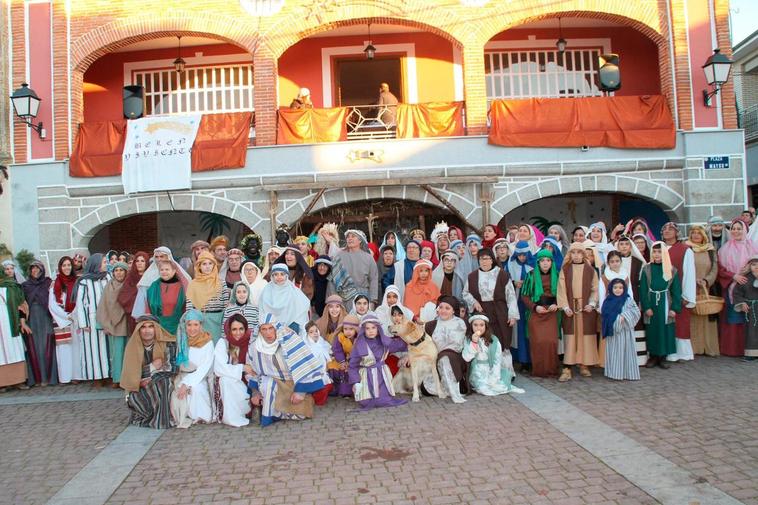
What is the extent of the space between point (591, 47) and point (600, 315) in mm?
8025

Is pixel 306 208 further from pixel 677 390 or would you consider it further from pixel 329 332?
pixel 677 390

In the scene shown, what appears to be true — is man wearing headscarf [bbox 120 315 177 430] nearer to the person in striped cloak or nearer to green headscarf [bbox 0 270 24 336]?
the person in striped cloak

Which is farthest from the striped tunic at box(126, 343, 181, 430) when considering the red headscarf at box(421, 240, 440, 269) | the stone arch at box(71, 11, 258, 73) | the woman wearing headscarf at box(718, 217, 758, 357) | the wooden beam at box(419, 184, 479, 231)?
the stone arch at box(71, 11, 258, 73)

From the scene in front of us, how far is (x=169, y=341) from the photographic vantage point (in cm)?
609

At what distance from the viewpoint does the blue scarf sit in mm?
6625

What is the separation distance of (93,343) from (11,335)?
3.16 ft

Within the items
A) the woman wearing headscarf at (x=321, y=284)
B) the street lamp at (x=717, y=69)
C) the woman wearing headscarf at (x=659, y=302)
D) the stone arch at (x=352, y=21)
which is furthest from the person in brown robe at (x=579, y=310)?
the stone arch at (x=352, y=21)

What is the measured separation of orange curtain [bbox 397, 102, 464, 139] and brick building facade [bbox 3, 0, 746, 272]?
0.72 feet

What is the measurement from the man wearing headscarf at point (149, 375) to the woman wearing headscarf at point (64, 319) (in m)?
2.08

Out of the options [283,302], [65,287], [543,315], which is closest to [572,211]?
[543,315]

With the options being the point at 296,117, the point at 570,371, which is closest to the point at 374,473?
the point at 570,371

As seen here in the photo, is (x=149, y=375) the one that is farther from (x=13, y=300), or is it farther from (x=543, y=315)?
(x=543, y=315)

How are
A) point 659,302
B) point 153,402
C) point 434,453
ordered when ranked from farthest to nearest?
point 659,302, point 153,402, point 434,453

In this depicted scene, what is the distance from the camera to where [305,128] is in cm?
1116
